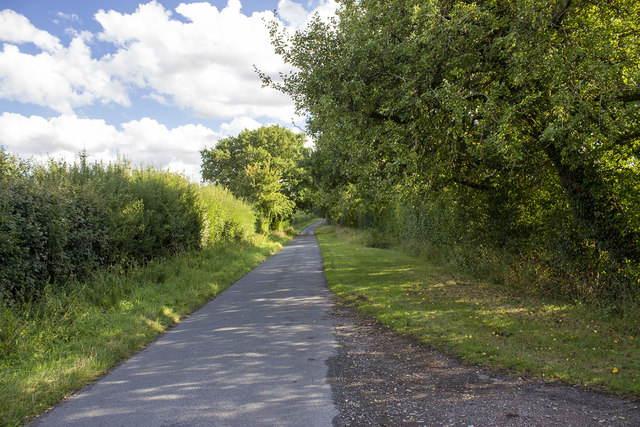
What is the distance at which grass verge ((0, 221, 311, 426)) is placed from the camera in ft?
15.9

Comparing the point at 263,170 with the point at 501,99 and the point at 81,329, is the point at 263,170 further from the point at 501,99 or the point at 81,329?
the point at 81,329

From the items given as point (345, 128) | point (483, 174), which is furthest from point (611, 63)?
point (345, 128)

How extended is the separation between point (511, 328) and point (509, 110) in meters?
3.82

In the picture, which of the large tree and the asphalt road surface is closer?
the asphalt road surface

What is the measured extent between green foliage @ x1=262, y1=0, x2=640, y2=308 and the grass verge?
5.91 m

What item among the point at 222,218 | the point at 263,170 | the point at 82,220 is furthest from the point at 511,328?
the point at 263,170

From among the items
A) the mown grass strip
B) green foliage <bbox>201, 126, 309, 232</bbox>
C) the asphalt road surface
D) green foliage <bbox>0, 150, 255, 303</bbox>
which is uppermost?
green foliage <bbox>201, 126, 309, 232</bbox>

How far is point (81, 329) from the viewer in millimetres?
7039

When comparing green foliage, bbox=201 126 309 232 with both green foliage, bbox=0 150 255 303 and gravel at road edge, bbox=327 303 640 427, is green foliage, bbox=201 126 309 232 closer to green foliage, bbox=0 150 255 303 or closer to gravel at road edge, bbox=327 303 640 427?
green foliage, bbox=0 150 255 303

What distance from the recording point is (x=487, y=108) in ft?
23.9

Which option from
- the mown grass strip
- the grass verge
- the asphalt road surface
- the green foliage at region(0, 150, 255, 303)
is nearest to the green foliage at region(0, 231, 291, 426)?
the grass verge

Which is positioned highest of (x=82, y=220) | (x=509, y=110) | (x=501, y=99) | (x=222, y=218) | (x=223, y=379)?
(x=501, y=99)

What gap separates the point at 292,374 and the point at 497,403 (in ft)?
8.19

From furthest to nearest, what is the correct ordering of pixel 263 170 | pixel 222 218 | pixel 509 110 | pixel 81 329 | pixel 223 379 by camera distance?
1. pixel 263 170
2. pixel 222 218
3. pixel 81 329
4. pixel 509 110
5. pixel 223 379
